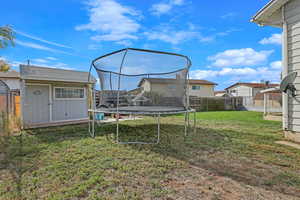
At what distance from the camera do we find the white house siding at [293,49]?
11.3 feet

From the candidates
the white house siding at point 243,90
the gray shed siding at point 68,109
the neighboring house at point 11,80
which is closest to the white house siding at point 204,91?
the white house siding at point 243,90

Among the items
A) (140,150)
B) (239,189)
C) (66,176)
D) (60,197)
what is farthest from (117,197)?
(140,150)

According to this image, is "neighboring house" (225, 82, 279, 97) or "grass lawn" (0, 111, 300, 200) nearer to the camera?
"grass lawn" (0, 111, 300, 200)

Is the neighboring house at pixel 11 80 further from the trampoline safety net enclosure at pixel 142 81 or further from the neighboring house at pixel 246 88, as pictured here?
the neighboring house at pixel 246 88

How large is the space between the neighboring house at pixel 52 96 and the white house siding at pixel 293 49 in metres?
5.95

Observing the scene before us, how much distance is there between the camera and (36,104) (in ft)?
21.1

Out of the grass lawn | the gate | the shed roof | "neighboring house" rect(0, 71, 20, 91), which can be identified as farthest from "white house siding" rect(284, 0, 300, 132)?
"neighboring house" rect(0, 71, 20, 91)

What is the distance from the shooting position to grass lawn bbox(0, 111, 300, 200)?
1.62m

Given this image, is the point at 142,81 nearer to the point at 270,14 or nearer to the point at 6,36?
the point at 270,14

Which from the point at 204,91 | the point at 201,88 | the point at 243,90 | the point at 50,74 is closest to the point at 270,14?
the point at 50,74

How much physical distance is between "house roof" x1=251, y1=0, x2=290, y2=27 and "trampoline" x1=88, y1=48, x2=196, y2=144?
7.04ft

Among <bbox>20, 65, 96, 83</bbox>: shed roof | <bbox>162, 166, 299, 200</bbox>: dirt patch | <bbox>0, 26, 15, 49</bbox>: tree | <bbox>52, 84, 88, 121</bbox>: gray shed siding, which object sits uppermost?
<bbox>0, 26, 15, 49</bbox>: tree

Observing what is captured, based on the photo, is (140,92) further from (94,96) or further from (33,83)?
(33,83)

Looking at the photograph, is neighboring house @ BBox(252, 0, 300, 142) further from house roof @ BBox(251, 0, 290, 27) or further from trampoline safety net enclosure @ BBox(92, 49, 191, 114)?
trampoline safety net enclosure @ BBox(92, 49, 191, 114)
